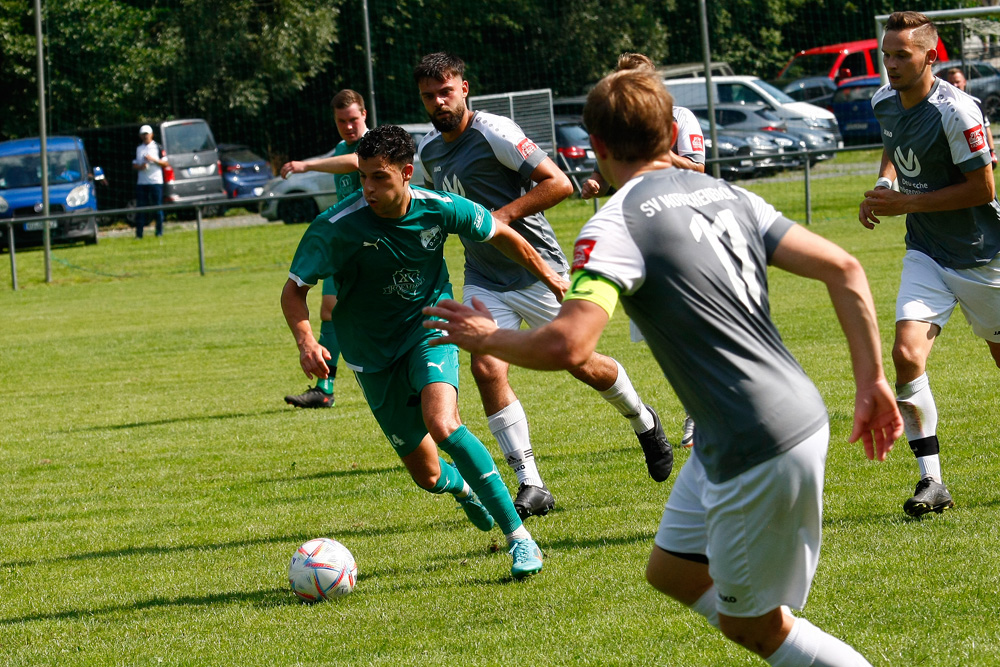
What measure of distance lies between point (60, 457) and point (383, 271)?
4.12 metres

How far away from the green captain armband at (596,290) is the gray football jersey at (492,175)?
A: 3.58m

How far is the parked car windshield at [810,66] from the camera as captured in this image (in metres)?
29.0

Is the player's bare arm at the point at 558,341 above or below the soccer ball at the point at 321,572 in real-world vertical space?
above

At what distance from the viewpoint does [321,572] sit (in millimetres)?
4875

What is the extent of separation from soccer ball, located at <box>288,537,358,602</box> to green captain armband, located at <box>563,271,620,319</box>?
8.12ft

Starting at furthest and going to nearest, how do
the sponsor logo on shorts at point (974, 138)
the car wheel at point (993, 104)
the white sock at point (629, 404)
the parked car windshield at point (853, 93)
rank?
the parked car windshield at point (853, 93) < the car wheel at point (993, 104) < the white sock at point (629, 404) < the sponsor logo on shorts at point (974, 138)

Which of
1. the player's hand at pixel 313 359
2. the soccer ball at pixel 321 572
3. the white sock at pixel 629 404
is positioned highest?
the player's hand at pixel 313 359

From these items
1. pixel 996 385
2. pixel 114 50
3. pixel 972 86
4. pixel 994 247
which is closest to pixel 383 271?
pixel 994 247

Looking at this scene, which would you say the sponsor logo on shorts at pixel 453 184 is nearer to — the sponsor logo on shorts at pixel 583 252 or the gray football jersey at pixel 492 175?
the gray football jersey at pixel 492 175

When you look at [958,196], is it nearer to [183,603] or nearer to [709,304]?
[709,304]

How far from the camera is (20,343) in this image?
14070 mm

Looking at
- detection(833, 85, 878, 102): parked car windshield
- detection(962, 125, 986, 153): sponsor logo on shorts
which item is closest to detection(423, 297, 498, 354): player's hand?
detection(962, 125, 986, 153): sponsor logo on shorts

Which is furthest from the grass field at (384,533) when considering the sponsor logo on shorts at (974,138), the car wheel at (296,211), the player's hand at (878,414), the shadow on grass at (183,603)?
the car wheel at (296,211)

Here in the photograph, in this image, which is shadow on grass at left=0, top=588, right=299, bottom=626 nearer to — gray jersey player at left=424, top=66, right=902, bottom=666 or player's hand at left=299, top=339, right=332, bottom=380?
player's hand at left=299, top=339, right=332, bottom=380
